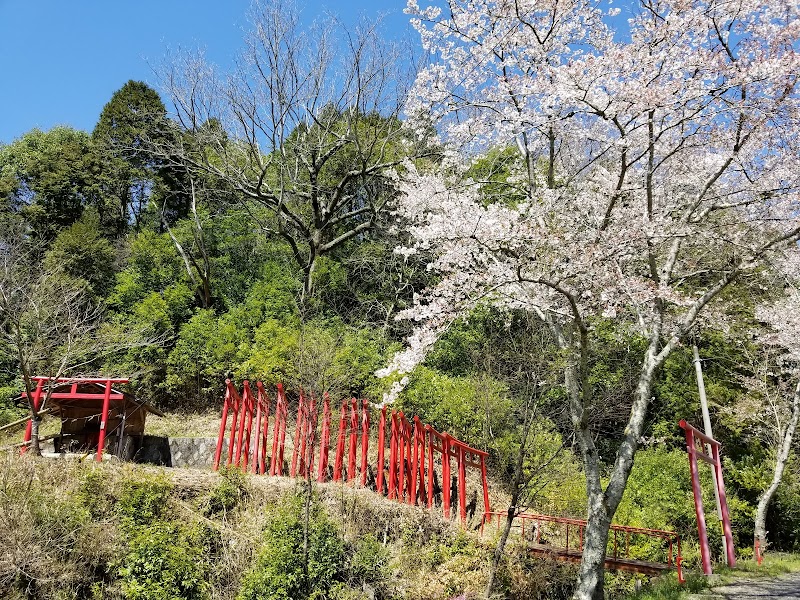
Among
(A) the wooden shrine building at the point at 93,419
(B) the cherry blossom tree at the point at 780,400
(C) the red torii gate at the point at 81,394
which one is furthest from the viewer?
(B) the cherry blossom tree at the point at 780,400

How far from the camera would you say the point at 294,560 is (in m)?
9.53

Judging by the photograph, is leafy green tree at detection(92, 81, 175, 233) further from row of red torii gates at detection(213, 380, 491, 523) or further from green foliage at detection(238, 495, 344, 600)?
green foliage at detection(238, 495, 344, 600)

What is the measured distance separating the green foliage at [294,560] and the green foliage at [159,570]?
0.86m

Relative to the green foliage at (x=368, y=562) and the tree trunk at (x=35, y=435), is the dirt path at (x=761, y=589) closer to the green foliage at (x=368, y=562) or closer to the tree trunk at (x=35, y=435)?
the green foliage at (x=368, y=562)

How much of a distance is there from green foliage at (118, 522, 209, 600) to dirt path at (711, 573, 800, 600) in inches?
305

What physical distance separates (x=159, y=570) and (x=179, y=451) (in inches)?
286

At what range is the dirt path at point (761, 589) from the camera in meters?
7.25

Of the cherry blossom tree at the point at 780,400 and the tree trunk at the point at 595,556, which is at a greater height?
the cherry blossom tree at the point at 780,400

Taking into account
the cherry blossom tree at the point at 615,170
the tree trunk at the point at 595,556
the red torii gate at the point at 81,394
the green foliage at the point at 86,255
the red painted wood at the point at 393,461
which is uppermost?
the green foliage at the point at 86,255

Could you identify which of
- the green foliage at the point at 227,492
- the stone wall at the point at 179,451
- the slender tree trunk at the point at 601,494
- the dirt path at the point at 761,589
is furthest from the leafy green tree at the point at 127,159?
the dirt path at the point at 761,589

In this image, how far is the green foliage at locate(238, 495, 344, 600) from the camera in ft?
30.4

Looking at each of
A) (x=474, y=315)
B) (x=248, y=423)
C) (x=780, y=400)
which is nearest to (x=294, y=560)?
(x=248, y=423)

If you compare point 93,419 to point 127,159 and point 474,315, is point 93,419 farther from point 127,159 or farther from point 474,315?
point 127,159

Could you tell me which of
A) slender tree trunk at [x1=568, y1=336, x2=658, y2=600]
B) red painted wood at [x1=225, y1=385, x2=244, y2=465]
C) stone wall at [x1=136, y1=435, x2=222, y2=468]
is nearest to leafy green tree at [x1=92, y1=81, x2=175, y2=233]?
stone wall at [x1=136, y1=435, x2=222, y2=468]
